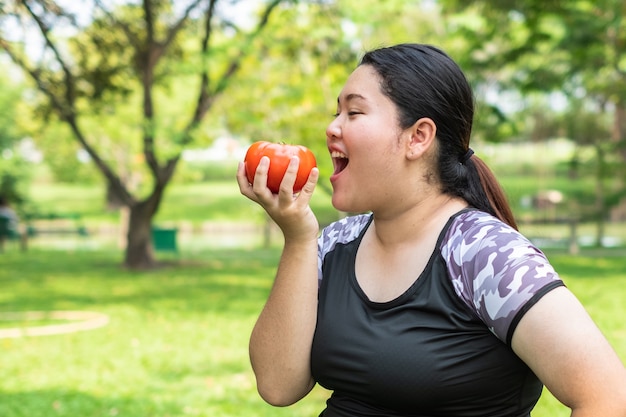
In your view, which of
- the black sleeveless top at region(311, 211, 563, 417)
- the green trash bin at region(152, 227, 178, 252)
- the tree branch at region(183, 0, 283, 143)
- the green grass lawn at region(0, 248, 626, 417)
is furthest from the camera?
the green trash bin at region(152, 227, 178, 252)

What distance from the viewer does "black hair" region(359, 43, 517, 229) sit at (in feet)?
7.27


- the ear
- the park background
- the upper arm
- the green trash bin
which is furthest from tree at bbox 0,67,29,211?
the upper arm

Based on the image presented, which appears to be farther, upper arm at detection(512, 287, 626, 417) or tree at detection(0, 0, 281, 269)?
tree at detection(0, 0, 281, 269)

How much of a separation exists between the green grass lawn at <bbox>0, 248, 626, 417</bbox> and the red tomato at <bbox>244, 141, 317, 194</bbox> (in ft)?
13.5

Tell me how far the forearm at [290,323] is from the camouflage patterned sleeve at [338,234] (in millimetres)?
121

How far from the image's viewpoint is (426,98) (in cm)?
221

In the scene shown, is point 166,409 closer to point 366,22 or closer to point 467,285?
point 467,285

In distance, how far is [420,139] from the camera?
7.38 ft

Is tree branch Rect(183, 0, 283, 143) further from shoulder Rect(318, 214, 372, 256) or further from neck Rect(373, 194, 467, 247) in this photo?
neck Rect(373, 194, 467, 247)

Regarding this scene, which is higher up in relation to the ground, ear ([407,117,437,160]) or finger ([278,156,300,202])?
ear ([407,117,437,160])

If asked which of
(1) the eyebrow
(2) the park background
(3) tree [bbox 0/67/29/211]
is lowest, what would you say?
(3) tree [bbox 0/67/29/211]

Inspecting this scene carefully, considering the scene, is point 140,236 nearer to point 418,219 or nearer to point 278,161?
point 278,161

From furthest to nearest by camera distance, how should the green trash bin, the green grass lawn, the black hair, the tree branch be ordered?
the green trash bin
the tree branch
the green grass lawn
the black hair

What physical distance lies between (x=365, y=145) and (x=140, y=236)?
17.0 metres
